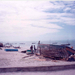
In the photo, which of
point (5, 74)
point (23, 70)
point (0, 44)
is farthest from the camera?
point (0, 44)

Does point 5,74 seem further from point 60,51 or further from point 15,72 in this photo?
point 60,51

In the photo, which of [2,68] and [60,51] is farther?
[60,51]

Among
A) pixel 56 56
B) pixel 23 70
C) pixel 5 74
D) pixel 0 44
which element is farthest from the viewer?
pixel 0 44

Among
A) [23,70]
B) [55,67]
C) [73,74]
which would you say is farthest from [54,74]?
[23,70]

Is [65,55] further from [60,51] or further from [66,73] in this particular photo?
[66,73]

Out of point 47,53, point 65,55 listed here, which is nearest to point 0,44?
point 47,53

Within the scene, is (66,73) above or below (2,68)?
below

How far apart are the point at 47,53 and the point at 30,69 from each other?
5182mm

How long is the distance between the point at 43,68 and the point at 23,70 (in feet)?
4.46

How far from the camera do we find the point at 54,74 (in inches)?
233

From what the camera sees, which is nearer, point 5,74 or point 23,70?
point 5,74

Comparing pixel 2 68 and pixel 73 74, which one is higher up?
pixel 2 68

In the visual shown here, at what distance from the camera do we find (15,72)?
5.86 m

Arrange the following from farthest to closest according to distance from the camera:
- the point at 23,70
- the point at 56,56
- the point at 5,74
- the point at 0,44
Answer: the point at 0,44, the point at 56,56, the point at 23,70, the point at 5,74
